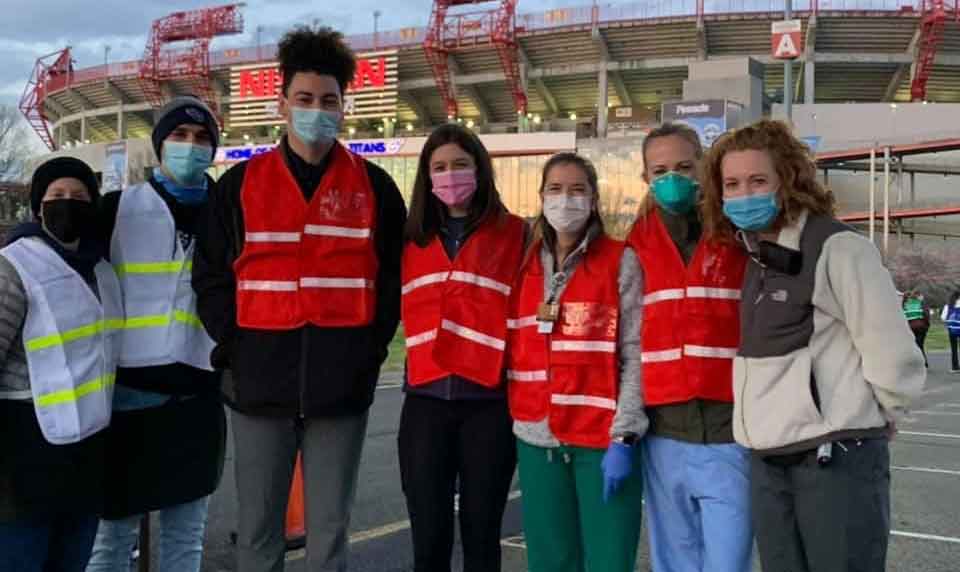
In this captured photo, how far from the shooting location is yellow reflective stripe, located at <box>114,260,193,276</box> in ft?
12.8

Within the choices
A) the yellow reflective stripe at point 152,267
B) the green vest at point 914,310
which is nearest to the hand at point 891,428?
the yellow reflective stripe at point 152,267

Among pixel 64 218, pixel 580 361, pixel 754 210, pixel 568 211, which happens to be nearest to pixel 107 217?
pixel 64 218

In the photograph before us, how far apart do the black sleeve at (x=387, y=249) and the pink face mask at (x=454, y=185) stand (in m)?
0.19

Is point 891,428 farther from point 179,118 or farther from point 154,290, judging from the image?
point 179,118

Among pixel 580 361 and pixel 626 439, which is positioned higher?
pixel 580 361

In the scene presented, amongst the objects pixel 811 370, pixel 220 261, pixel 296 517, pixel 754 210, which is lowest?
pixel 296 517

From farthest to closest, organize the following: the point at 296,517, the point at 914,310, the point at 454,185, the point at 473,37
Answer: the point at 473,37
the point at 914,310
the point at 296,517
the point at 454,185

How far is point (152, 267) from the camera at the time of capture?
393cm

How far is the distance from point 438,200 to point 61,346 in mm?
1615

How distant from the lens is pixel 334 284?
148 inches

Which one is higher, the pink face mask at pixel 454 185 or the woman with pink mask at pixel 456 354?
the pink face mask at pixel 454 185

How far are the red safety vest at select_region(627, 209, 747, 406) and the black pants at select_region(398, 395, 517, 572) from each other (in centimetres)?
67

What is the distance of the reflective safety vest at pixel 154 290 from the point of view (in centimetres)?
387

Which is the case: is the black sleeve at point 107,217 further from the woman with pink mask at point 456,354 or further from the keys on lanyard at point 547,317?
the keys on lanyard at point 547,317
